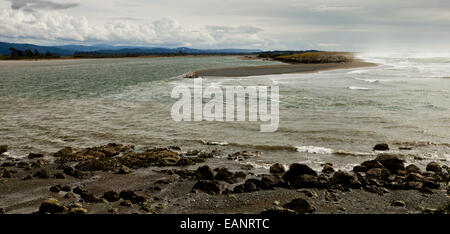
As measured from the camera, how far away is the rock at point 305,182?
1084 centimetres

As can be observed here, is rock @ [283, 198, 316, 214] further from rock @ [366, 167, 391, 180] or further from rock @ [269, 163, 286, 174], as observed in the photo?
rock @ [366, 167, 391, 180]

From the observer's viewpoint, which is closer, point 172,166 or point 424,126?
point 172,166

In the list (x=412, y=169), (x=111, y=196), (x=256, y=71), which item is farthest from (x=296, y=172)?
(x=256, y=71)

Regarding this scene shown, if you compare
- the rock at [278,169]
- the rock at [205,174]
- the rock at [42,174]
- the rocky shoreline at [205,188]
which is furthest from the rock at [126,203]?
the rock at [278,169]

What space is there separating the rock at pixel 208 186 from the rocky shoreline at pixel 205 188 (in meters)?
0.03

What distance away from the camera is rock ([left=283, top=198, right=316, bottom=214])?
30.1ft

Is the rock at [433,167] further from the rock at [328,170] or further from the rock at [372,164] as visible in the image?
the rock at [328,170]

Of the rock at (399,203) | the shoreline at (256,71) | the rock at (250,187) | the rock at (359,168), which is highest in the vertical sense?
the shoreline at (256,71)

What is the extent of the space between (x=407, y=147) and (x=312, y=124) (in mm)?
5762
